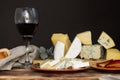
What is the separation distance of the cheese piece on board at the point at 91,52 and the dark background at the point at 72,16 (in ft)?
2.14

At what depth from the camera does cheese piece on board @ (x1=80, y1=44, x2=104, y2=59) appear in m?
1.23

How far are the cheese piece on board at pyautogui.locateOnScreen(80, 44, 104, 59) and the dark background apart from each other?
652 millimetres

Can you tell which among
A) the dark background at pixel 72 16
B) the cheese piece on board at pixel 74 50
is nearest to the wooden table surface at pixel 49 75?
the cheese piece on board at pixel 74 50

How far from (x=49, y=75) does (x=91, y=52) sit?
39 centimetres

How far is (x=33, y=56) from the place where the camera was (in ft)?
3.76

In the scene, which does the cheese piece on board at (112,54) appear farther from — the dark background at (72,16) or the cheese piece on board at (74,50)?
the dark background at (72,16)

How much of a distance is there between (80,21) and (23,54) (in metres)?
0.89

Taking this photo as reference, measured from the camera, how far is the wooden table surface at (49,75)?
87 centimetres

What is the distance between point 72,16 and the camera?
193cm

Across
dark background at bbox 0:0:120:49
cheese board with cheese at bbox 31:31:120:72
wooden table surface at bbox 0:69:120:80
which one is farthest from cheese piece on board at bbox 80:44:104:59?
dark background at bbox 0:0:120:49

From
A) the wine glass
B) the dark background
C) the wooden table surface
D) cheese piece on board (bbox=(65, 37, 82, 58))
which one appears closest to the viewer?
the wooden table surface

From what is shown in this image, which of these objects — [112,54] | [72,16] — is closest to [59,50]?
[112,54]

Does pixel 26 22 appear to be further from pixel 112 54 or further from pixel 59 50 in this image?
pixel 112 54

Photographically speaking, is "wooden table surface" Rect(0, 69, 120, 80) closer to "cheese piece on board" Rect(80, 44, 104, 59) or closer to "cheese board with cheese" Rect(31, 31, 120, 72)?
"cheese board with cheese" Rect(31, 31, 120, 72)
